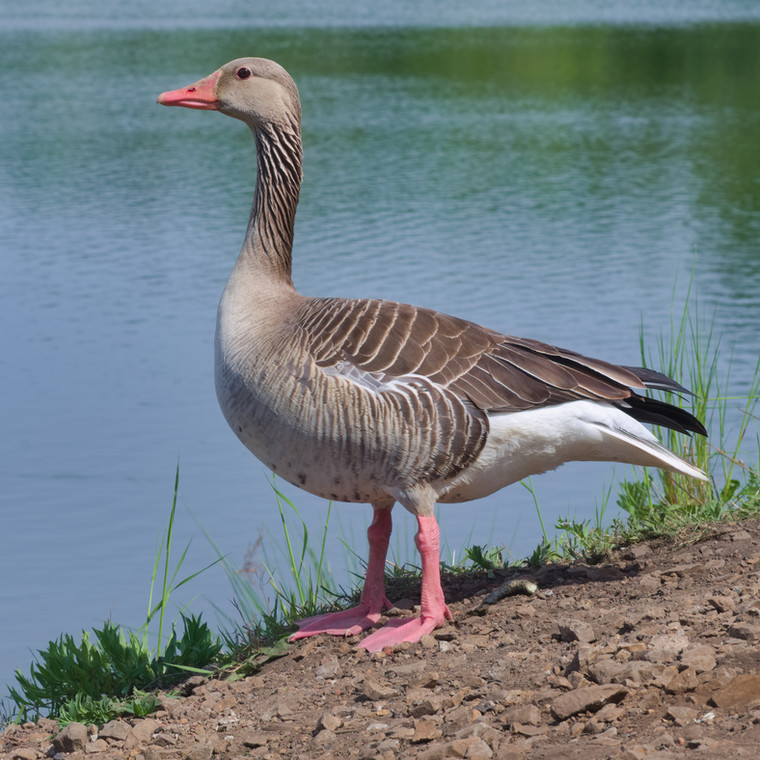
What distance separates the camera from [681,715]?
3246 millimetres

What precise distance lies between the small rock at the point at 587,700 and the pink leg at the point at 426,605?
132 centimetres

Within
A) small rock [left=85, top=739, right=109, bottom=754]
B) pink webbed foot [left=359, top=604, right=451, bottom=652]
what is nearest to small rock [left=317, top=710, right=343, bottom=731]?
pink webbed foot [left=359, top=604, right=451, bottom=652]

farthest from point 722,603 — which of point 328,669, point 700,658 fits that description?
point 328,669

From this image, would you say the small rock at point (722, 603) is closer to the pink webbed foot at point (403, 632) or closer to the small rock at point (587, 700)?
the small rock at point (587, 700)

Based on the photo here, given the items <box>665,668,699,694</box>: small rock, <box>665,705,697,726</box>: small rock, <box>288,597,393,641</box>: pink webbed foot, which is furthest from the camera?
<box>288,597,393,641</box>: pink webbed foot

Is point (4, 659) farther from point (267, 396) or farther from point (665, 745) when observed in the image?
point (665, 745)

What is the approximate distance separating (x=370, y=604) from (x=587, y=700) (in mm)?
1885

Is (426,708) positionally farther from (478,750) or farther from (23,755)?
(23,755)

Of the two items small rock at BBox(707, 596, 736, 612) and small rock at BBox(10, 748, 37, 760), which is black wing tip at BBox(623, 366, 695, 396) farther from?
small rock at BBox(10, 748, 37, 760)

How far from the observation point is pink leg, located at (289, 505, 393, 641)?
16.6ft

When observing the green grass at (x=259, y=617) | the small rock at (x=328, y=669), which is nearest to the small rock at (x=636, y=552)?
the green grass at (x=259, y=617)

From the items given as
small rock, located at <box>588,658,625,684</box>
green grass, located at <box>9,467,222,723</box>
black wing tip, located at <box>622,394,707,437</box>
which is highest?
black wing tip, located at <box>622,394,707,437</box>

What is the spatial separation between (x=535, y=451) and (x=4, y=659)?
12.2ft

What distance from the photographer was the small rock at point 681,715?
322 cm
